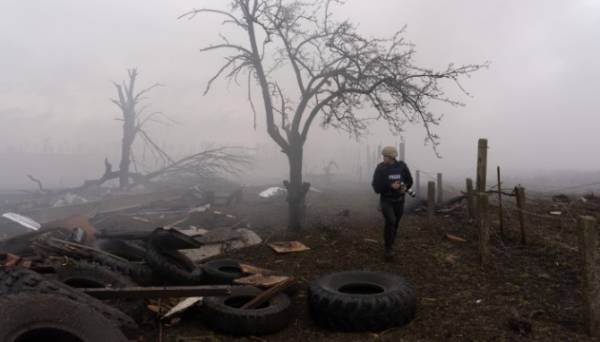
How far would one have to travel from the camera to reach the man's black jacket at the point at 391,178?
741cm

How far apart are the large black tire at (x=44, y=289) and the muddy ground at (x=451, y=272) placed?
540mm

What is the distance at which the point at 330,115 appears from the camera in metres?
10.5

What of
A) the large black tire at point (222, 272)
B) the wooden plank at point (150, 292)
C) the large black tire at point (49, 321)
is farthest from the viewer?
the large black tire at point (222, 272)

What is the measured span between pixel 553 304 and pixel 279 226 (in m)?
7.23

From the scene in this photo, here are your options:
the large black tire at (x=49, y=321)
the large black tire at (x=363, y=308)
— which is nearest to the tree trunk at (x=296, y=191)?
the large black tire at (x=363, y=308)

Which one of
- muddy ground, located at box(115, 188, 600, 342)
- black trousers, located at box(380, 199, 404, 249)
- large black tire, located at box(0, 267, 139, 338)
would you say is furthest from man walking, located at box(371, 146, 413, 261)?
large black tire, located at box(0, 267, 139, 338)

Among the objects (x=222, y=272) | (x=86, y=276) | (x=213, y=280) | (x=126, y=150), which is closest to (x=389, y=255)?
(x=222, y=272)

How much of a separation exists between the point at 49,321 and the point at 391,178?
548cm

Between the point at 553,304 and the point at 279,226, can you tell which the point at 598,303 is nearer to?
the point at 553,304

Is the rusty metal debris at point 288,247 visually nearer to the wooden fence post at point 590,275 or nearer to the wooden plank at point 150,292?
the wooden plank at point 150,292

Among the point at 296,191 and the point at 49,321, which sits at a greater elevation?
the point at 296,191

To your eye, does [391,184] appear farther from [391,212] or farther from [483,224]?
[483,224]

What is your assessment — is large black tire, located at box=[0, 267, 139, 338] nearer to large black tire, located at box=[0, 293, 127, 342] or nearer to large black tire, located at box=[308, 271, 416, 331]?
large black tire, located at box=[0, 293, 127, 342]

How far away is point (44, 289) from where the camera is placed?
428 centimetres
